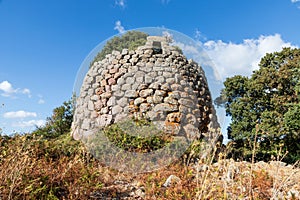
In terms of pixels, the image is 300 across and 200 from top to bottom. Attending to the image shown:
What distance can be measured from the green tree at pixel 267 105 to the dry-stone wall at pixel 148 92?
4273 millimetres

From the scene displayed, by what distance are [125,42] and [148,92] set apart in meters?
1.58

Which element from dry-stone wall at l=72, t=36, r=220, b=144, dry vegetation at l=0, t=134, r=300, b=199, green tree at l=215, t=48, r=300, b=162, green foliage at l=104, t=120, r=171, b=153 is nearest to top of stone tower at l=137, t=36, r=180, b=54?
dry-stone wall at l=72, t=36, r=220, b=144

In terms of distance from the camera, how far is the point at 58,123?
10.2 metres

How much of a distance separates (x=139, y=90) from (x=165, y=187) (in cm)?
331

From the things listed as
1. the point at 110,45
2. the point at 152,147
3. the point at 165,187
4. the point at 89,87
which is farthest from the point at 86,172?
the point at 110,45

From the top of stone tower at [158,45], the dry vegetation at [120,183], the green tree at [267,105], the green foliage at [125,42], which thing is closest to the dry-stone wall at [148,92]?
the top of stone tower at [158,45]

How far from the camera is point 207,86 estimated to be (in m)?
8.50

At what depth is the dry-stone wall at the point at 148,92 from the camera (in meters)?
7.13

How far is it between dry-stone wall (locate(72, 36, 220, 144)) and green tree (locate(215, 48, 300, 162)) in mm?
4273

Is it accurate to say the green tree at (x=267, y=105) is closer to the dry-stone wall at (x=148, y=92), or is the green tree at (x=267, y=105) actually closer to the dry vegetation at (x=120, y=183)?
the dry-stone wall at (x=148, y=92)

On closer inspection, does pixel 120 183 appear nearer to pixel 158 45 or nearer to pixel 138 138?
pixel 138 138

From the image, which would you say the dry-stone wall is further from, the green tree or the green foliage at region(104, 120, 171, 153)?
the green tree

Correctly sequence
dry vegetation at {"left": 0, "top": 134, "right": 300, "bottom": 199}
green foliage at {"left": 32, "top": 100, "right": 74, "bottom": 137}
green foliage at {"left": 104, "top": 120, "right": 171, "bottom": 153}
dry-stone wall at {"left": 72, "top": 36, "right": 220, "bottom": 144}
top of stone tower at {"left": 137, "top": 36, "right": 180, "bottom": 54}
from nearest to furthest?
1. dry vegetation at {"left": 0, "top": 134, "right": 300, "bottom": 199}
2. green foliage at {"left": 104, "top": 120, "right": 171, "bottom": 153}
3. dry-stone wall at {"left": 72, "top": 36, "right": 220, "bottom": 144}
4. top of stone tower at {"left": 137, "top": 36, "right": 180, "bottom": 54}
5. green foliage at {"left": 32, "top": 100, "right": 74, "bottom": 137}

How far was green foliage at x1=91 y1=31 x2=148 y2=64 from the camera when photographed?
777 centimetres
